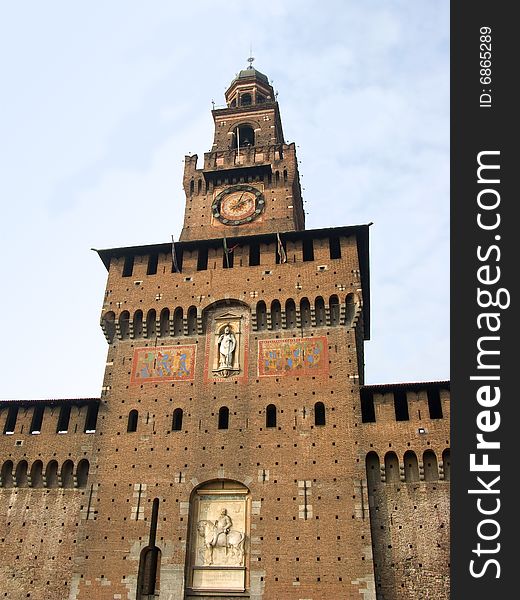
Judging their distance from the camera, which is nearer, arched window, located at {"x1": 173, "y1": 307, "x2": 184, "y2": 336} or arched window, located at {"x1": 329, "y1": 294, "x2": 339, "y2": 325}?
arched window, located at {"x1": 329, "y1": 294, "x2": 339, "y2": 325}

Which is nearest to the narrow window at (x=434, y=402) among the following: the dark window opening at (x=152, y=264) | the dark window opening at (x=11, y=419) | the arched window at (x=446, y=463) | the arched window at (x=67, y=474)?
the arched window at (x=446, y=463)

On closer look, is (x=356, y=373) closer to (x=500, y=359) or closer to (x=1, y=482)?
(x=500, y=359)

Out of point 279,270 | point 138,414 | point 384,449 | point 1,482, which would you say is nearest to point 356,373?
point 384,449

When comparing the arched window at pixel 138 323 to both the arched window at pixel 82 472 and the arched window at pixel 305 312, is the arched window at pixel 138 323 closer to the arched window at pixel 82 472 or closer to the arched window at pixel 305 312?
the arched window at pixel 82 472

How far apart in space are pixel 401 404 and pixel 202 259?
10.2 meters

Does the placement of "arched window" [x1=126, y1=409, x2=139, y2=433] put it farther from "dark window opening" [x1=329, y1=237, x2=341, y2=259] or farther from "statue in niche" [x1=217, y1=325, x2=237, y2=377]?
"dark window opening" [x1=329, y1=237, x2=341, y2=259]

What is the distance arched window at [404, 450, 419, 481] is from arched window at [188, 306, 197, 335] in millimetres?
9297

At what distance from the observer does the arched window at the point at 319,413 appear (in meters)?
22.9

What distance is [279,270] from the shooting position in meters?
26.3

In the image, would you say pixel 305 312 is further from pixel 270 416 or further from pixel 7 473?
pixel 7 473

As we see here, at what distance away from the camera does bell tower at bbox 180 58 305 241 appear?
3009 centimetres

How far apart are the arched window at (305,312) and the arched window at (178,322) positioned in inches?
188

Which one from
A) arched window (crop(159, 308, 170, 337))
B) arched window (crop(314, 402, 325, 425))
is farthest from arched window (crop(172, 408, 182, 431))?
arched window (crop(314, 402, 325, 425))

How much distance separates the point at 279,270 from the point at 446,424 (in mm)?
8850
